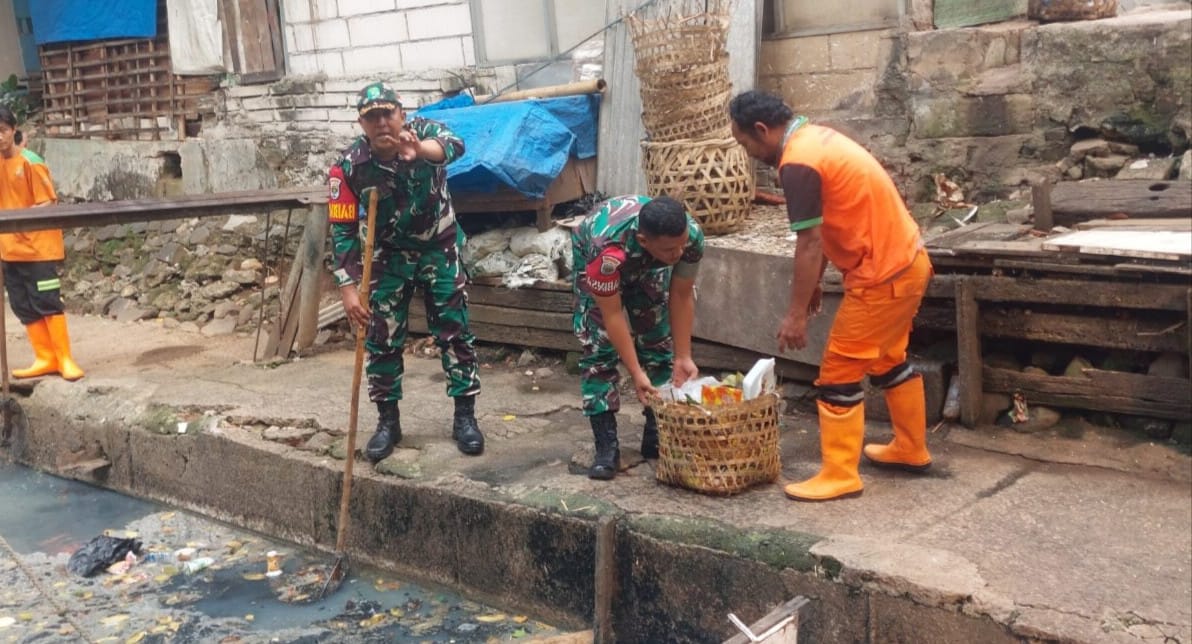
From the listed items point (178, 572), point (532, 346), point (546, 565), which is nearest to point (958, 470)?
point (546, 565)

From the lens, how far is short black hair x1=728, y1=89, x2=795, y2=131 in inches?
179

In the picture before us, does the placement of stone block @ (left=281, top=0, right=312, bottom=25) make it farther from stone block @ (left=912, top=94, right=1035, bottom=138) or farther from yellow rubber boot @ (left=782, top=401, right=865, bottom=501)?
yellow rubber boot @ (left=782, top=401, right=865, bottom=501)

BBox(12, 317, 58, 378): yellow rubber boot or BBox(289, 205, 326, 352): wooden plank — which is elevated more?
BBox(289, 205, 326, 352): wooden plank

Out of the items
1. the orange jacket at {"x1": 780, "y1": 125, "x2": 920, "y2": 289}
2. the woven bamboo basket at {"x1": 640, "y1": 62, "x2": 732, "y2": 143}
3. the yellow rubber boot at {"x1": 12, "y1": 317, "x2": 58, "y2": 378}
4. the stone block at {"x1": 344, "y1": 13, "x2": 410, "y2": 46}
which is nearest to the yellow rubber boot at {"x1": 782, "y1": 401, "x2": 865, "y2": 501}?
the orange jacket at {"x1": 780, "y1": 125, "x2": 920, "y2": 289}

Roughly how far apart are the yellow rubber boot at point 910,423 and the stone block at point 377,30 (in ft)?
19.1

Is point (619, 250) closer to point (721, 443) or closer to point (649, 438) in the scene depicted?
point (721, 443)

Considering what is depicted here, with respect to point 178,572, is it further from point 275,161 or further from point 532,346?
point 275,161

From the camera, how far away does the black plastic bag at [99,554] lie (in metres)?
6.05

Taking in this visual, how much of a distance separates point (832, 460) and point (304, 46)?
710 cm

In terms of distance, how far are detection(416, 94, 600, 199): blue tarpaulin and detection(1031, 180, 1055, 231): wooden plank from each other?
10.3 feet

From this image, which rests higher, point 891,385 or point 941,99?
point 941,99

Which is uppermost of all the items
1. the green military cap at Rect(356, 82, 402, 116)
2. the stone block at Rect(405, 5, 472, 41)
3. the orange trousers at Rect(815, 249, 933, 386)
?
the stone block at Rect(405, 5, 472, 41)

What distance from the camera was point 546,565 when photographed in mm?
5133

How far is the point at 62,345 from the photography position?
26.2ft
